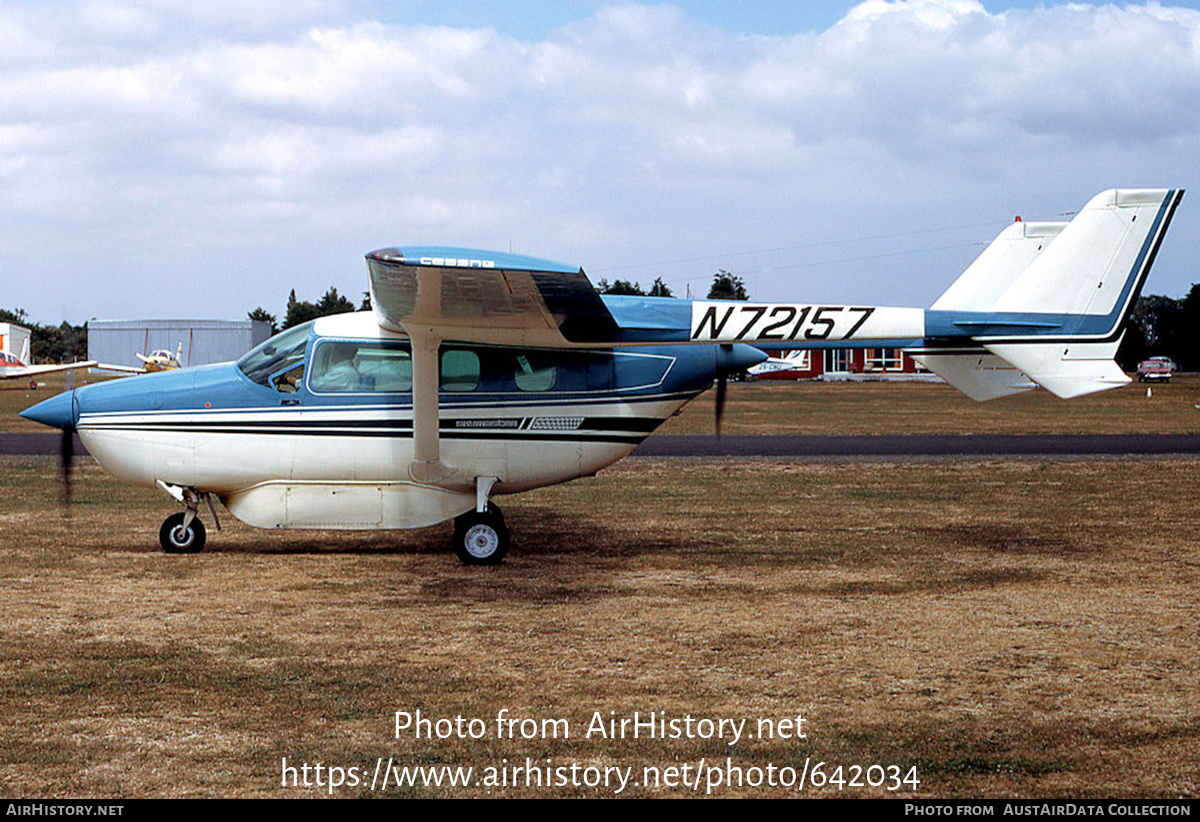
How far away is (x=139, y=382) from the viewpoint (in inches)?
422

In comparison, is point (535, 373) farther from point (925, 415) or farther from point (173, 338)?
point (173, 338)

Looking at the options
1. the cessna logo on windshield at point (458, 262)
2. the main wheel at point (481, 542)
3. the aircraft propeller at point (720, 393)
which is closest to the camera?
the cessna logo on windshield at point (458, 262)

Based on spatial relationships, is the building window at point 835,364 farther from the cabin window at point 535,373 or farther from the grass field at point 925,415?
the cabin window at point 535,373

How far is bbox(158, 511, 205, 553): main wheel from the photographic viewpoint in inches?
429

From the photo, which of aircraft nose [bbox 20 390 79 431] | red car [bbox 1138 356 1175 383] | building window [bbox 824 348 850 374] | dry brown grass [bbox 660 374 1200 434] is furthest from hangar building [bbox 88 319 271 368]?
red car [bbox 1138 356 1175 383]

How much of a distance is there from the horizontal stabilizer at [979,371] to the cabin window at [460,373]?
4759mm

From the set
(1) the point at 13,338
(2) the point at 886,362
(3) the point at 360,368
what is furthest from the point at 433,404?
(2) the point at 886,362

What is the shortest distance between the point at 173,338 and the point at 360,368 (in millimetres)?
56036

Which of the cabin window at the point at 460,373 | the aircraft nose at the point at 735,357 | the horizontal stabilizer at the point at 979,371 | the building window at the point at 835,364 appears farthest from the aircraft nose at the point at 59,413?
the building window at the point at 835,364

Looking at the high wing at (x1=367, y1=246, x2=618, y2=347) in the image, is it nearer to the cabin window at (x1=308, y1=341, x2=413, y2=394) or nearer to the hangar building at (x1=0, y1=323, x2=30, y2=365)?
the cabin window at (x1=308, y1=341, x2=413, y2=394)

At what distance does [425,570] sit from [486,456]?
50.4 inches

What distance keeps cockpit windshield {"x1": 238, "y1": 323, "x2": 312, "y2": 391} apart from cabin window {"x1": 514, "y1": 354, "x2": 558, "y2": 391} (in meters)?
2.18

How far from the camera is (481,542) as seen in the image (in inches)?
414

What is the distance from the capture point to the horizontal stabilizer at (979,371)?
11500 mm
